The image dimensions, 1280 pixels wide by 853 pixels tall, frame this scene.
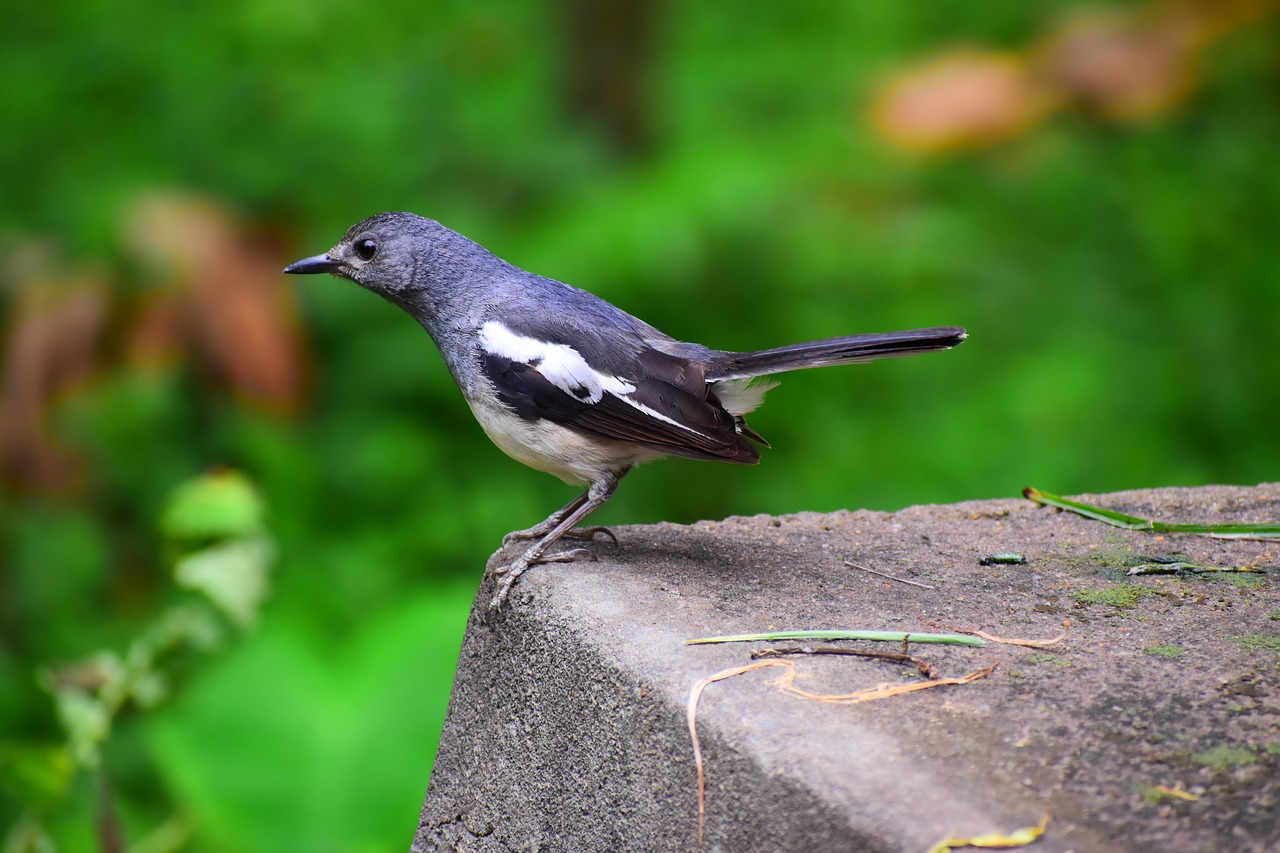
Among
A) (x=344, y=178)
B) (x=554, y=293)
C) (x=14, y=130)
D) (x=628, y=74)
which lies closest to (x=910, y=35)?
(x=628, y=74)

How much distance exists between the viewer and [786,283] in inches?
253

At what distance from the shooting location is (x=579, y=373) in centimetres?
288

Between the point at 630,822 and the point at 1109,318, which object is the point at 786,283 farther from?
the point at 630,822

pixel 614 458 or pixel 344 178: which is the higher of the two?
pixel 344 178

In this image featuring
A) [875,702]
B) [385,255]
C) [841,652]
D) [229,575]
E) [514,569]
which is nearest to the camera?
[875,702]

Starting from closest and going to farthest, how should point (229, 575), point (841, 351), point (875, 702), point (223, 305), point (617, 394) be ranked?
1. point (875, 702)
2. point (841, 351)
3. point (617, 394)
4. point (229, 575)
5. point (223, 305)

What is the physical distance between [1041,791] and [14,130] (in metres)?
6.31

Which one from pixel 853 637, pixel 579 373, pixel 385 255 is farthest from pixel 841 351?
pixel 385 255

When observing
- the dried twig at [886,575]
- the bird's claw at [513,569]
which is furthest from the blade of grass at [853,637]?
the bird's claw at [513,569]

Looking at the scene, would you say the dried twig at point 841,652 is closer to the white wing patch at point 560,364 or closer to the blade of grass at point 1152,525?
the white wing patch at point 560,364

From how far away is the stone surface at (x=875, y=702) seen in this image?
5.73 ft

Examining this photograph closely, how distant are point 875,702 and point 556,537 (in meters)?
0.98

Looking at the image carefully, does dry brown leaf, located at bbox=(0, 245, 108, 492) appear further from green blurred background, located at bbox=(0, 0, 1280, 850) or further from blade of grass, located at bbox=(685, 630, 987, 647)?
blade of grass, located at bbox=(685, 630, 987, 647)

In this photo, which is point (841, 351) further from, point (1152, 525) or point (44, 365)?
point (44, 365)
